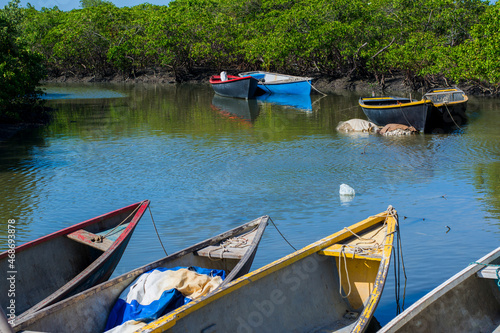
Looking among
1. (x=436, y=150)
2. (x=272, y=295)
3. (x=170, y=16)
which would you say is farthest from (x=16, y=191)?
(x=170, y=16)

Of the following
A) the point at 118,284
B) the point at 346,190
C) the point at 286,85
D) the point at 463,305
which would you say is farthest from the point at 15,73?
the point at 463,305

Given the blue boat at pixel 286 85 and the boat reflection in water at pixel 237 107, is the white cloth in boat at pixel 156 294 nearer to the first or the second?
the boat reflection in water at pixel 237 107

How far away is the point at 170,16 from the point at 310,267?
3672 centimetres

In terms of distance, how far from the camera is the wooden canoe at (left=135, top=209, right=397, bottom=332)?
4.39 meters

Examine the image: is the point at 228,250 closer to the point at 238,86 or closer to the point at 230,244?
the point at 230,244

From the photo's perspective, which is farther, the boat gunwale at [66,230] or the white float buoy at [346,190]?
the white float buoy at [346,190]

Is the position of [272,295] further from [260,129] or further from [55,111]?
[55,111]

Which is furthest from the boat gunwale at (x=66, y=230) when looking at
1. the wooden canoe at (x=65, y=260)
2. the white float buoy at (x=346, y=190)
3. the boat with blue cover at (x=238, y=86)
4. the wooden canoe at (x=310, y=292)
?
the boat with blue cover at (x=238, y=86)

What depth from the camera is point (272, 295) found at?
4906 mm

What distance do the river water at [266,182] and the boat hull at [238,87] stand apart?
7992 mm

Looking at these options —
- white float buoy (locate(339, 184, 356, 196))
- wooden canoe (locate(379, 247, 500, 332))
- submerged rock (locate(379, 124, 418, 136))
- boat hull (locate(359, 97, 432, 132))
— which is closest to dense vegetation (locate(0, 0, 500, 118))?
boat hull (locate(359, 97, 432, 132))

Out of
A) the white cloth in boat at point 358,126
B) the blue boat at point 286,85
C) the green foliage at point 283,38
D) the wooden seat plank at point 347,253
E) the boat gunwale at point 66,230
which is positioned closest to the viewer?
the wooden seat plank at point 347,253

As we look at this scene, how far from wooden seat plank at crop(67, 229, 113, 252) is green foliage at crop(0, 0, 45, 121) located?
1110cm

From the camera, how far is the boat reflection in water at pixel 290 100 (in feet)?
80.8
